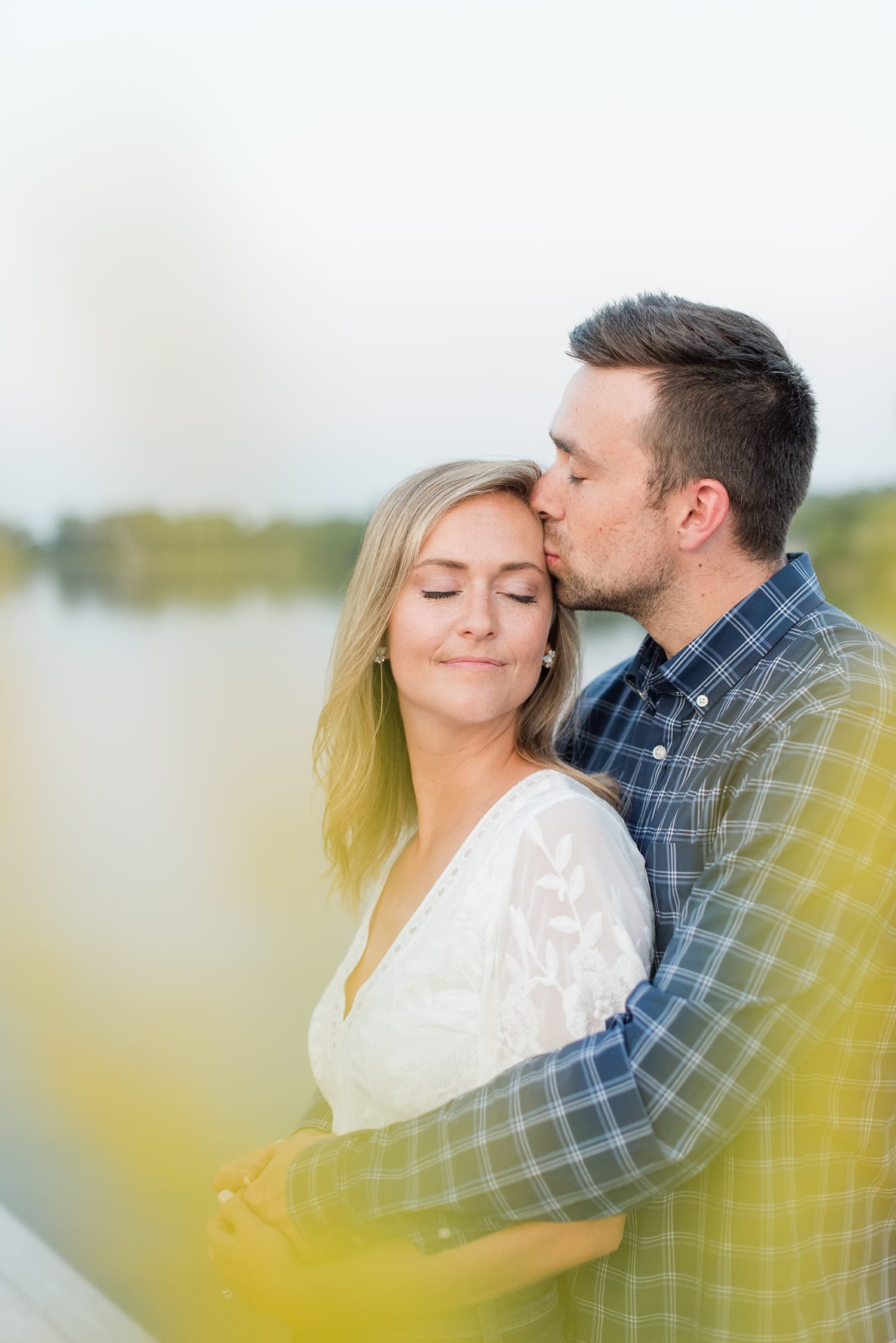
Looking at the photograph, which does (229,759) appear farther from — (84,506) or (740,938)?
(740,938)

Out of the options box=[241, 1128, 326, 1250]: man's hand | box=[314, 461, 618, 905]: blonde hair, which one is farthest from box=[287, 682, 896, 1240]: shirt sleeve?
box=[314, 461, 618, 905]: blonde hair

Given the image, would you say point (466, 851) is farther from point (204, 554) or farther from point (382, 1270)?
point (204, 554)

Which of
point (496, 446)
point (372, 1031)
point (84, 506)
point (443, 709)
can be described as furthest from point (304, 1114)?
point (84, 506)

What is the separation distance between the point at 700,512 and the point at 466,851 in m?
0.50

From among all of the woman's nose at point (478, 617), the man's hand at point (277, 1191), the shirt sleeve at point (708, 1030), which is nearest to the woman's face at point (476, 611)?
the woman's nose at point (478, 617)

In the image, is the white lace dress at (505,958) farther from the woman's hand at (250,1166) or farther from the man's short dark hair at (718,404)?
the man's short dark hair at (718,404)

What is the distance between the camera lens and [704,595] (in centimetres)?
131

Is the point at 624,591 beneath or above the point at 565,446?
beneath

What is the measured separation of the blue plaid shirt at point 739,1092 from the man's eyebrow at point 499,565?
0.28 meters

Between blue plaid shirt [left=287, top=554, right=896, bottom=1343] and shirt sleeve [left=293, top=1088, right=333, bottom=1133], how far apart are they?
36 centimetres

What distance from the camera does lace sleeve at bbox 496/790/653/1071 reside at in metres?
1.03

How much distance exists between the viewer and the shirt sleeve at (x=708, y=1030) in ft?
3.01

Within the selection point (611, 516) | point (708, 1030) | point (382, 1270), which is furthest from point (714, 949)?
point (611, 516)

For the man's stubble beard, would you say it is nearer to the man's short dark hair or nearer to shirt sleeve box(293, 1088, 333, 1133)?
the man's short dark hair
